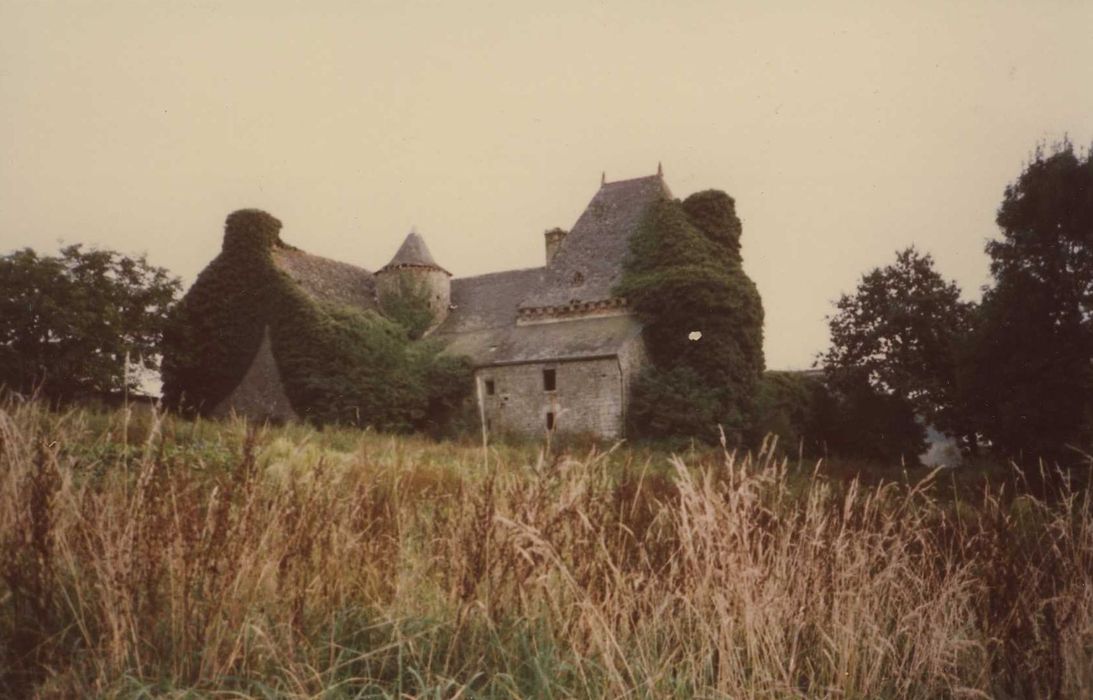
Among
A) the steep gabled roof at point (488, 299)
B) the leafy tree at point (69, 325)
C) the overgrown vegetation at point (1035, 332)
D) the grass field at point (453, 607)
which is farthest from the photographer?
the steep gabled roof at point (488, 299)

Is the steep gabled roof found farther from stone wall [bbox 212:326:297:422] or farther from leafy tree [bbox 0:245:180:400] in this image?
leafy tree [bbox 0:245:180:400]

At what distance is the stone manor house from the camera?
80.3 feet

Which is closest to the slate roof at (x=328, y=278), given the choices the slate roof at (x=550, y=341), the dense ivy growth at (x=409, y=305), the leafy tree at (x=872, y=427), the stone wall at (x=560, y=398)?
the dense ivy growth at (x=409, y=305)

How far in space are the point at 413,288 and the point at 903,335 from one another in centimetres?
2207

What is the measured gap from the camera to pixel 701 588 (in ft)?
8.48

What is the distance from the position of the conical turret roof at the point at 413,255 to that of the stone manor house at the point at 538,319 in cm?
5

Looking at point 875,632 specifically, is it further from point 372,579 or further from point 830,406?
point 830,406

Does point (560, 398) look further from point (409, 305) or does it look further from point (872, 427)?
point (872, 427)

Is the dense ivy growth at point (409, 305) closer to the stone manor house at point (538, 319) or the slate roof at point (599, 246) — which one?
the stone manor house at point (538, 319)

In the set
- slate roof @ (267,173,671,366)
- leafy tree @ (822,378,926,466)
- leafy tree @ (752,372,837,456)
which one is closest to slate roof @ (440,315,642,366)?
slate roof @ (267,173,671,366)

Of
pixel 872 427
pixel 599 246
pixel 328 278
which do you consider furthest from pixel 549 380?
pixel 872 427

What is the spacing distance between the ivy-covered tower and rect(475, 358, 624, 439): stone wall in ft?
18.7

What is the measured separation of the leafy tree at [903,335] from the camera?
2716 centimetres

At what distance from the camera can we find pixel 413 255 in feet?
102
